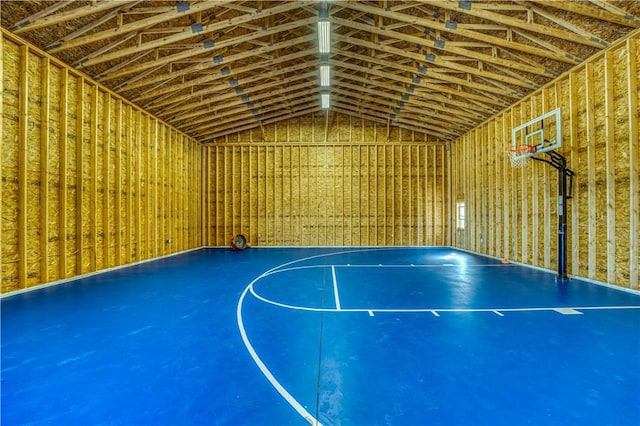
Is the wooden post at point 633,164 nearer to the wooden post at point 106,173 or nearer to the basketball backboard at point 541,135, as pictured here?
the basketball backboard at point 541,135

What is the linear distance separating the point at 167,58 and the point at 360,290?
370 inches

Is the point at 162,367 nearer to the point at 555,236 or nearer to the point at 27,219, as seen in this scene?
the point at 27,219

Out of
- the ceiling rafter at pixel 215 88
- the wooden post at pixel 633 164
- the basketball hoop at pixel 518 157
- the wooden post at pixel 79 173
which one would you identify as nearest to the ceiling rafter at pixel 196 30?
the wooden post at pixel 79 173

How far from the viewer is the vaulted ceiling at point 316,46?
7434 millimetres

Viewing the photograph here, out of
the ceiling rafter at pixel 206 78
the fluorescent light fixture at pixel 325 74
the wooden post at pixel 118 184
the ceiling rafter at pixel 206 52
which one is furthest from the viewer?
the ceiling rafter at pixel 206 78

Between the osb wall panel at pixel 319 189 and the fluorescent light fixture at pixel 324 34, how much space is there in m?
8.37

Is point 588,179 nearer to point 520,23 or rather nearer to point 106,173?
point 520,23

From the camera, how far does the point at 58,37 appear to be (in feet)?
25.5

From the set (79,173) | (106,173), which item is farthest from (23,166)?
(106,173)

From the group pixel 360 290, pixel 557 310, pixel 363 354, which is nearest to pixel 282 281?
pixel 360 290

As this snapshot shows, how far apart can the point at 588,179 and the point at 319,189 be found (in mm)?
12259

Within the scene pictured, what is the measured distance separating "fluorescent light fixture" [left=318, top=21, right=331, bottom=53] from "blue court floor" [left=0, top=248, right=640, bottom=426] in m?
7.30

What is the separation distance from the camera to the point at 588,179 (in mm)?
8266

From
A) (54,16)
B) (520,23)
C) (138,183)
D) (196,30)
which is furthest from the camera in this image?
(138,183)
